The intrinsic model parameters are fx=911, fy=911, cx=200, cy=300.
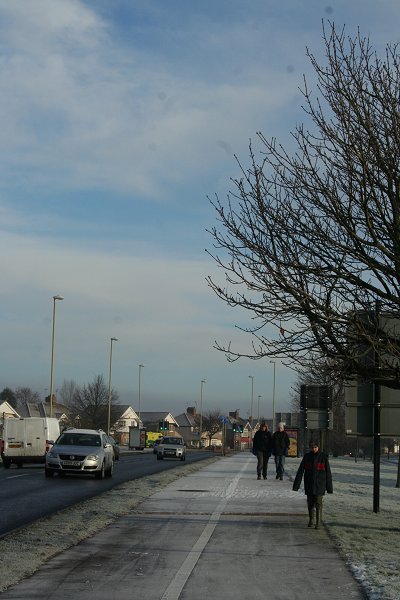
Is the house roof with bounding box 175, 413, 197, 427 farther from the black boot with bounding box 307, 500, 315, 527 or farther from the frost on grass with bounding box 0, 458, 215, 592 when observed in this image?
the black boot with bounding box 307, 500, 315, 527

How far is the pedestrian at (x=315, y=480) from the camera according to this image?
14359 mm

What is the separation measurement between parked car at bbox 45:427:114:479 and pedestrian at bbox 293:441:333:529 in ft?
44.4

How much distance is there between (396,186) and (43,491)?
13.8 meters

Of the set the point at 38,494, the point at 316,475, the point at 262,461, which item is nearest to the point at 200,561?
the point at 316,475

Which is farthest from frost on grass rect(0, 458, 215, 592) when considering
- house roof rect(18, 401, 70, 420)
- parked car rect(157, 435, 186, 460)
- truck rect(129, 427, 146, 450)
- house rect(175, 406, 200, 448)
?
house rect(175, 406, 200, 448)

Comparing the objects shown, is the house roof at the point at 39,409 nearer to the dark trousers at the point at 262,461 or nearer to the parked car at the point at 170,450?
the parked car at the point at 170,450

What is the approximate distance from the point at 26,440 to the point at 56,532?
924 inches

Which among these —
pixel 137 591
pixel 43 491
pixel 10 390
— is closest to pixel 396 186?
pixel 137 591

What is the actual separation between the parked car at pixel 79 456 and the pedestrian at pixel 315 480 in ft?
44.4

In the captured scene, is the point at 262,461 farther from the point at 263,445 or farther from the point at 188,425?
the point at 188,425

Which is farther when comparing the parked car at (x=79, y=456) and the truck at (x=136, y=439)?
the truck at (x=136, y=439)

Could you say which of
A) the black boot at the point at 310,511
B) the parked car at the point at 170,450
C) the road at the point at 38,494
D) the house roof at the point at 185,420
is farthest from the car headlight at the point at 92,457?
the house roof at the point at 185,420

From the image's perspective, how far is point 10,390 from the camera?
6845 inches

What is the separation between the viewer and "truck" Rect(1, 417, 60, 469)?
35906 mm
